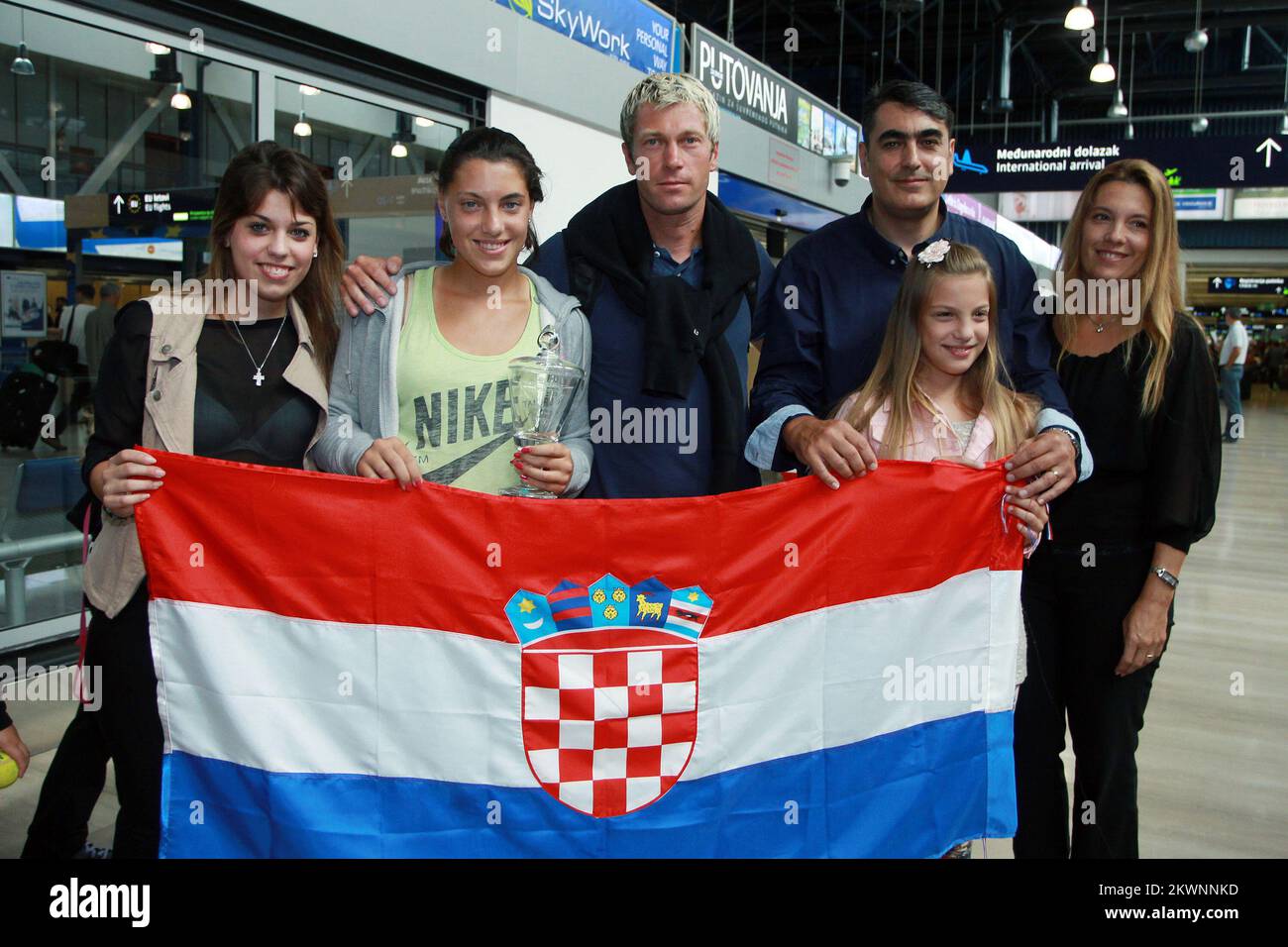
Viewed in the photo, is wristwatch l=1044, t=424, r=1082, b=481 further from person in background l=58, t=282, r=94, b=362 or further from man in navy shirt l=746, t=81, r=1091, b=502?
person in background l=58, t=282, r=94, b=362

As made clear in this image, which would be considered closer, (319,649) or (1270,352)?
(319,649)

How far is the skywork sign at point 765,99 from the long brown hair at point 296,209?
481cm

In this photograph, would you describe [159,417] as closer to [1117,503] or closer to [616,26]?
[1117,503]

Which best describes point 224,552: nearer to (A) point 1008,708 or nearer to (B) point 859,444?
(B) point 859,444

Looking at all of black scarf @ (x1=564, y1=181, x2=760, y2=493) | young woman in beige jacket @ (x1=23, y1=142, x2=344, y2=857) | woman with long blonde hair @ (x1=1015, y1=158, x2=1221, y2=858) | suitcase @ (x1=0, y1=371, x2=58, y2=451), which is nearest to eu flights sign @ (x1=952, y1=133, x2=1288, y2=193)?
woman with long blonde hair @ (x1=1015, y1=158, x2=1221, y2=858)

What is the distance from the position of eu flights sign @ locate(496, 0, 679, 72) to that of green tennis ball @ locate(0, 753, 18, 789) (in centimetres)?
435

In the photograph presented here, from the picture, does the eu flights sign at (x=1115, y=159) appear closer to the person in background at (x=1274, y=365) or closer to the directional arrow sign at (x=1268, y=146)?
the directional arrow sign at (x=1268, y=146)

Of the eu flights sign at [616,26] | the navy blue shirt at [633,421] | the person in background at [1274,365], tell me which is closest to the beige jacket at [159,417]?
the navy blue shirt at [633,421]

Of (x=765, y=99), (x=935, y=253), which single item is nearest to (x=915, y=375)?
(x=935, y=253)

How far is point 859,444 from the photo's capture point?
1872 mm

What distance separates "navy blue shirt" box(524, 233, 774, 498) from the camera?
82.3 inches

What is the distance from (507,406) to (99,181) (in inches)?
129

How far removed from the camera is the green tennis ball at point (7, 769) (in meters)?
1.57
